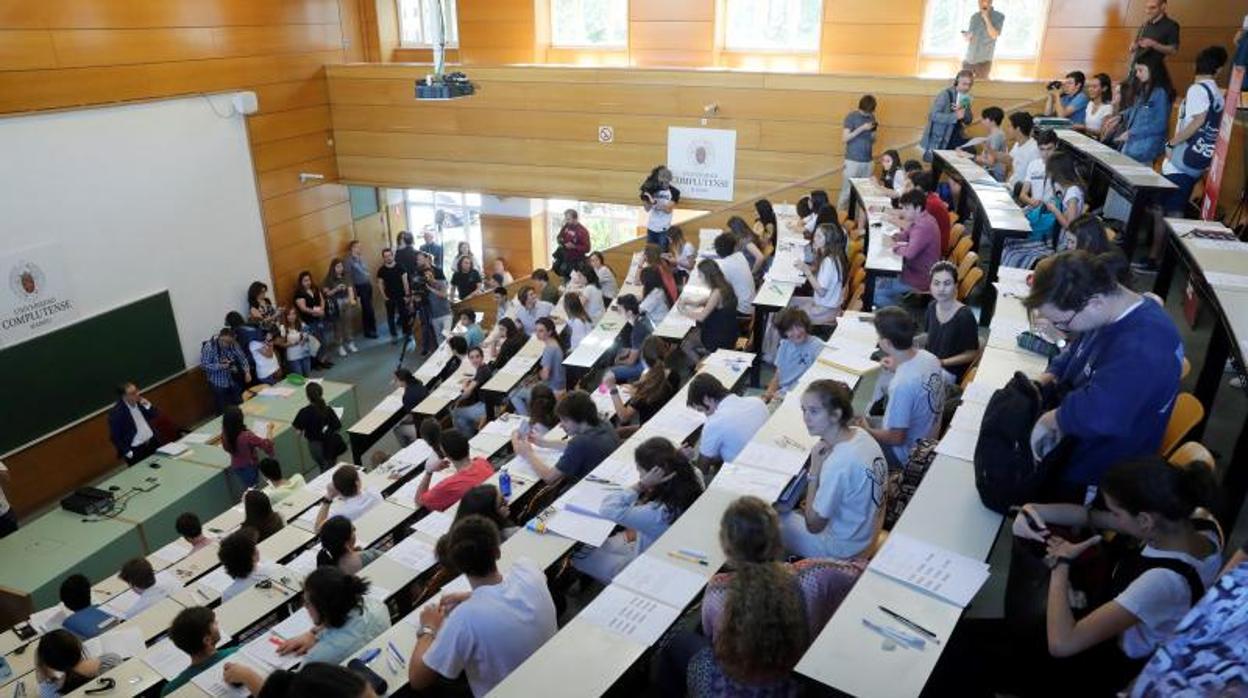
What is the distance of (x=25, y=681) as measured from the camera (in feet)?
15.3

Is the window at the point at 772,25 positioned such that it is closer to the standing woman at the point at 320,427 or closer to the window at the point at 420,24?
the window at the point at 420,24

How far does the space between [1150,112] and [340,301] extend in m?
10.2

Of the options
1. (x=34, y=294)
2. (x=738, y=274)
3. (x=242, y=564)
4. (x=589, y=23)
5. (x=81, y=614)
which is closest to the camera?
(x=242, y=564)

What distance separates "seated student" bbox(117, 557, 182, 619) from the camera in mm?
5020

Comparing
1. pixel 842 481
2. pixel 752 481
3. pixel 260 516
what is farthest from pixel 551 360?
pixel 842 481

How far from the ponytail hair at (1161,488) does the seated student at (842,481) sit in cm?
109

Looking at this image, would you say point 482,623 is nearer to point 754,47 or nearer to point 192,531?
point 192,531

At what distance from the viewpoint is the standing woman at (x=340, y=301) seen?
12.2 meters

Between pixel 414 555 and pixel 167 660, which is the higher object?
pixel 414 555

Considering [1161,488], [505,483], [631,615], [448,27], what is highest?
[448,27]

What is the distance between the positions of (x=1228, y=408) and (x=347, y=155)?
11.7m

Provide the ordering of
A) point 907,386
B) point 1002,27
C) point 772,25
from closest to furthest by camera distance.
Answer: point 907,386
point 1002,27
point 772,25

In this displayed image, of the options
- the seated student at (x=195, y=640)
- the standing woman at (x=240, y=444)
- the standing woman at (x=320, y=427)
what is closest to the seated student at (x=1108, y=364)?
the seated student at (x=195, y=640)

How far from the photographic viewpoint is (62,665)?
412cm
